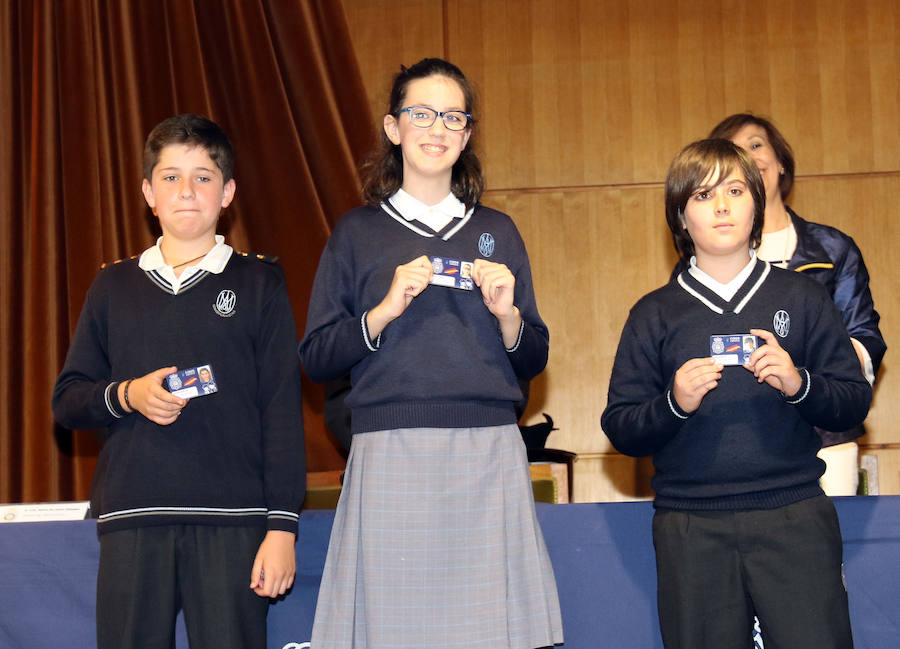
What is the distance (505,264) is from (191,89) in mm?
3109

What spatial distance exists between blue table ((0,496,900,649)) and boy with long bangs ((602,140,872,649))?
23 centimetres

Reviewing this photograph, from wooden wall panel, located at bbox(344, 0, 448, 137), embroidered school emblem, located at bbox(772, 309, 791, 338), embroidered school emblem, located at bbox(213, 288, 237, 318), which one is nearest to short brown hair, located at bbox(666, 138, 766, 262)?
embroidered school emblem, located at bbox(772, 309, 791, 338)

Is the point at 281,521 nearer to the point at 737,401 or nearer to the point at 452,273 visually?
the point at 452,273

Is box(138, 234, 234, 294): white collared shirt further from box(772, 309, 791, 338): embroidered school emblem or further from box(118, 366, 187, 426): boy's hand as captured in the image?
box(772, 309, 791, 338): embroidered school emblem

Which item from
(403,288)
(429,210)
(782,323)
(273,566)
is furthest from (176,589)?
(782,323)

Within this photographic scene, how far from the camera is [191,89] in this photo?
4.75 metres

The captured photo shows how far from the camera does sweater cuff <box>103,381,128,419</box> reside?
2.20 metres

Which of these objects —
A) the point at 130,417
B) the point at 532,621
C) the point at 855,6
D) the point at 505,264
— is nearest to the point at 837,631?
the point at 532,621

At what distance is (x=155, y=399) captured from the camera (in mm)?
2107

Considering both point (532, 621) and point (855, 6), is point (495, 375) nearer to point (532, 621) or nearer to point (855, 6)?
point (532, 621)

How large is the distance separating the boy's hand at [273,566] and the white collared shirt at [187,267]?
69 centimetres

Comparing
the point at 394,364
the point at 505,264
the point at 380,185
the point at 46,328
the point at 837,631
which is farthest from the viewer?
the point at 46,328

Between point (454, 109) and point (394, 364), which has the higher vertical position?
point (454, 109)

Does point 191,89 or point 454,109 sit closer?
point 454,109
